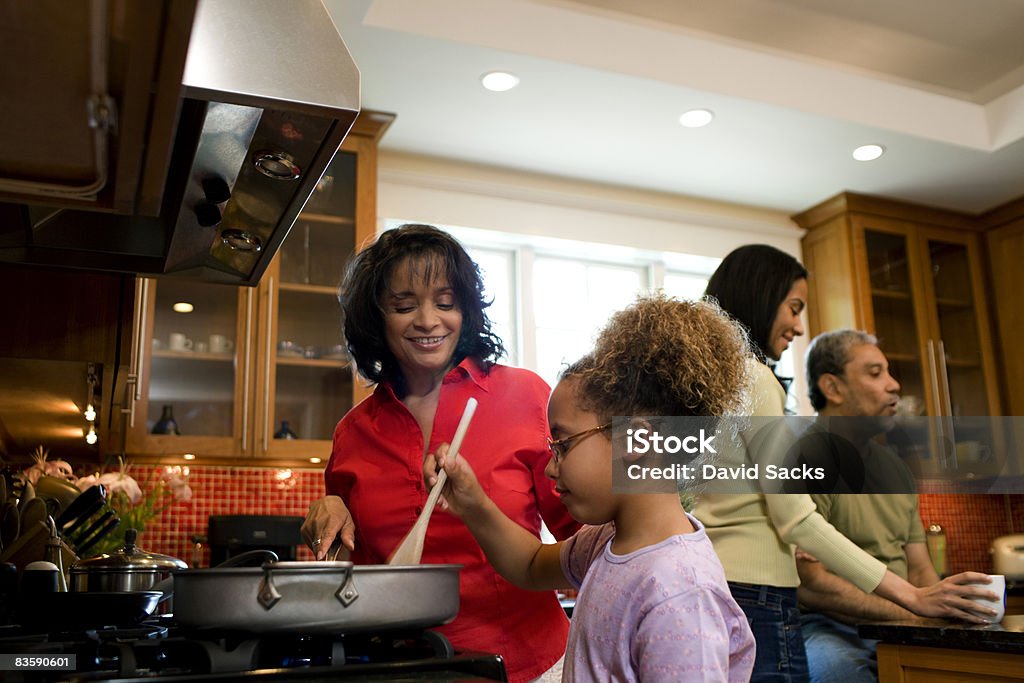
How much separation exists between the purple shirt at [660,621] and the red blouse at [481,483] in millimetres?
178

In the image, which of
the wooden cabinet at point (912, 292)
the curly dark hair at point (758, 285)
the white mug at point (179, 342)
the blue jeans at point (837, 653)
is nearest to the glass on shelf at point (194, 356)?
the white mug at point (179, 342)

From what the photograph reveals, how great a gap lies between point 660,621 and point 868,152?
3189 mm

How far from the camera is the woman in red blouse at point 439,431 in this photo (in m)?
1.25

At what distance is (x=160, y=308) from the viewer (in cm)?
315

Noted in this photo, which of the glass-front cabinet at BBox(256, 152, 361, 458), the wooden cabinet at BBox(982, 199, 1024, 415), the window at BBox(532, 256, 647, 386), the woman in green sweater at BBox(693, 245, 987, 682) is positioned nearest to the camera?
the woman in green sweater at BBox(693, 245, 987, 682)

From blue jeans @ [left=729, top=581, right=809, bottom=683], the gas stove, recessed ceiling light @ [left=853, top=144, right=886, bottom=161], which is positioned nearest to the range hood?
the gas stove

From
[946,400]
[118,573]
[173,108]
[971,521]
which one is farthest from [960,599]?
[971,521]

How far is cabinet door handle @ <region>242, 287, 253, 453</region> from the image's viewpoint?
3117 mm

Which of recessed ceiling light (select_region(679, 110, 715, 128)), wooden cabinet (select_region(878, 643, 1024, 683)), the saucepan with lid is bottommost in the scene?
wooden cabinet (select_region(878, 643, 1024, 683))

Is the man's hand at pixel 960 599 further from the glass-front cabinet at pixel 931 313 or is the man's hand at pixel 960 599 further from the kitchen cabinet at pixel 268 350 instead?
→ the glass-front cabinet at pixel 931 313

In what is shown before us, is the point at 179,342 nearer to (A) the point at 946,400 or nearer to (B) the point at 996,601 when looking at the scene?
(B) the point at 996,601

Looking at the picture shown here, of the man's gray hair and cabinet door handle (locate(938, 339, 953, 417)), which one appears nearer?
the man's gray hair

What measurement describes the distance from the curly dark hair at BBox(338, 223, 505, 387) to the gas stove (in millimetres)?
519

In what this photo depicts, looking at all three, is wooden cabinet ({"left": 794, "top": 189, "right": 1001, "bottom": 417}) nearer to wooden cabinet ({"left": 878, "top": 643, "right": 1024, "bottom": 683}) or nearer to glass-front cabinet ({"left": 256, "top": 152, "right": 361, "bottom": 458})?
glass-front cabinet ({"left": 256, "top": 152, "right": 361, "bottom": 458})
